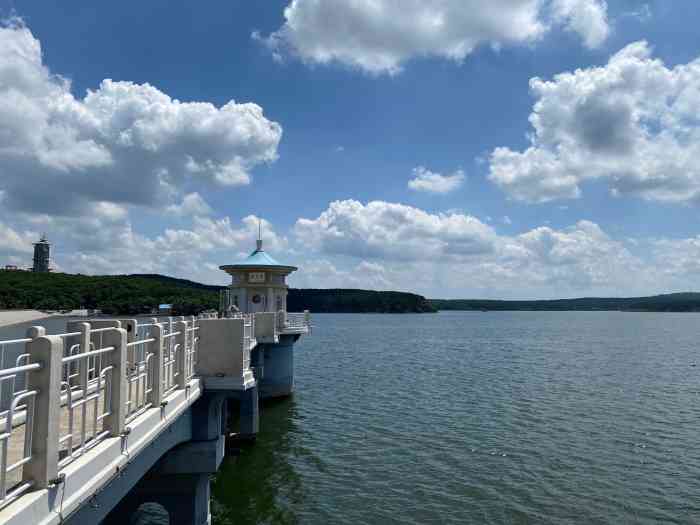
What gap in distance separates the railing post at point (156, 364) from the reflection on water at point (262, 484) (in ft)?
31.0

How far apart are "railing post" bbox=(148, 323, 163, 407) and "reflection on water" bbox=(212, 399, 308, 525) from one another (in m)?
9.46

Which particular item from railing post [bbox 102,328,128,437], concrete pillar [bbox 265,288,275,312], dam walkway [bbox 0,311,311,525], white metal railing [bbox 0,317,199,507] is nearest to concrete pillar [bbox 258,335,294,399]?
concrete pillar [bbox 265,288,275,312]

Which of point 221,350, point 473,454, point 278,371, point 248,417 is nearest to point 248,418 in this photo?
point 248,417

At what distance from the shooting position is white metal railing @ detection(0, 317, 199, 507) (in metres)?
4.96

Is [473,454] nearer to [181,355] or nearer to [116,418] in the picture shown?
[181,355]

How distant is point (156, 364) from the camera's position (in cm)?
859

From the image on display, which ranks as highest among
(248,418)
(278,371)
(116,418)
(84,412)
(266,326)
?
(266,326)

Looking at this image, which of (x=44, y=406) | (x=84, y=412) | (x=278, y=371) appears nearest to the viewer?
(x=44, y=406)

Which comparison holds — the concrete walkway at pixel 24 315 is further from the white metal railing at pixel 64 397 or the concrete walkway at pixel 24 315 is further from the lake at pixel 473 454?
the white metal railing at pixel 64 397

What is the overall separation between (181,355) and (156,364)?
1.89 meters

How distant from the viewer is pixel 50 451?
509 cm

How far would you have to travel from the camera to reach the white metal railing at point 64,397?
16.3ft

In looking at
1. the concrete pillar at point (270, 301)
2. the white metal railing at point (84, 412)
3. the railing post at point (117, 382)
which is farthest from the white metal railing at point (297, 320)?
the railing post at point (117, 382)

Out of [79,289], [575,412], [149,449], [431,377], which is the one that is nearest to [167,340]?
[149,449]
